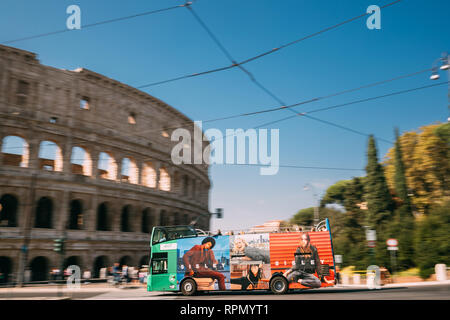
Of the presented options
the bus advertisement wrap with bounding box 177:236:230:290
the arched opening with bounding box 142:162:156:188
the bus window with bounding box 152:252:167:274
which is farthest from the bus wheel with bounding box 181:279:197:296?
the arched opening with bounding box 142:162:156:188

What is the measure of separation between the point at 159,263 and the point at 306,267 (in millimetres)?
7261

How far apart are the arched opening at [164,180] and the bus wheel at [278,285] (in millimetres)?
25050

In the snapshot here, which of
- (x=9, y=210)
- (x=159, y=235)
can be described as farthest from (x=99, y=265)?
(x=159, y=235)

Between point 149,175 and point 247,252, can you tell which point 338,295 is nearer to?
point 247,252

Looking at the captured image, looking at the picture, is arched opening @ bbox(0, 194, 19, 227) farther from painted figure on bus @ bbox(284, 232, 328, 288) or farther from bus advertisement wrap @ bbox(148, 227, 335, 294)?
painted figure on bus @ bbox(284, 232, 328, 288)

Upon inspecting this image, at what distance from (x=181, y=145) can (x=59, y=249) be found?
26873mm

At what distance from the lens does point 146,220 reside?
36.3 meters

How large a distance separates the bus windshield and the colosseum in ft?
23.8

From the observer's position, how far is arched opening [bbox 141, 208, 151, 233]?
35844 millimetres

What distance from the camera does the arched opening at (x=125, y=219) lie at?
112 ft

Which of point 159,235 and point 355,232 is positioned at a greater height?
point 159,235

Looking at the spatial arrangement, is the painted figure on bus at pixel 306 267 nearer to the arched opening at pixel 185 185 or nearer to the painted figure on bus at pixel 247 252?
the painted figure on bus at pixel 247 252

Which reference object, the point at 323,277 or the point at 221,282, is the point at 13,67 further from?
the point at 323,277

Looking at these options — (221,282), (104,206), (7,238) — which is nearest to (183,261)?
(221,282)
